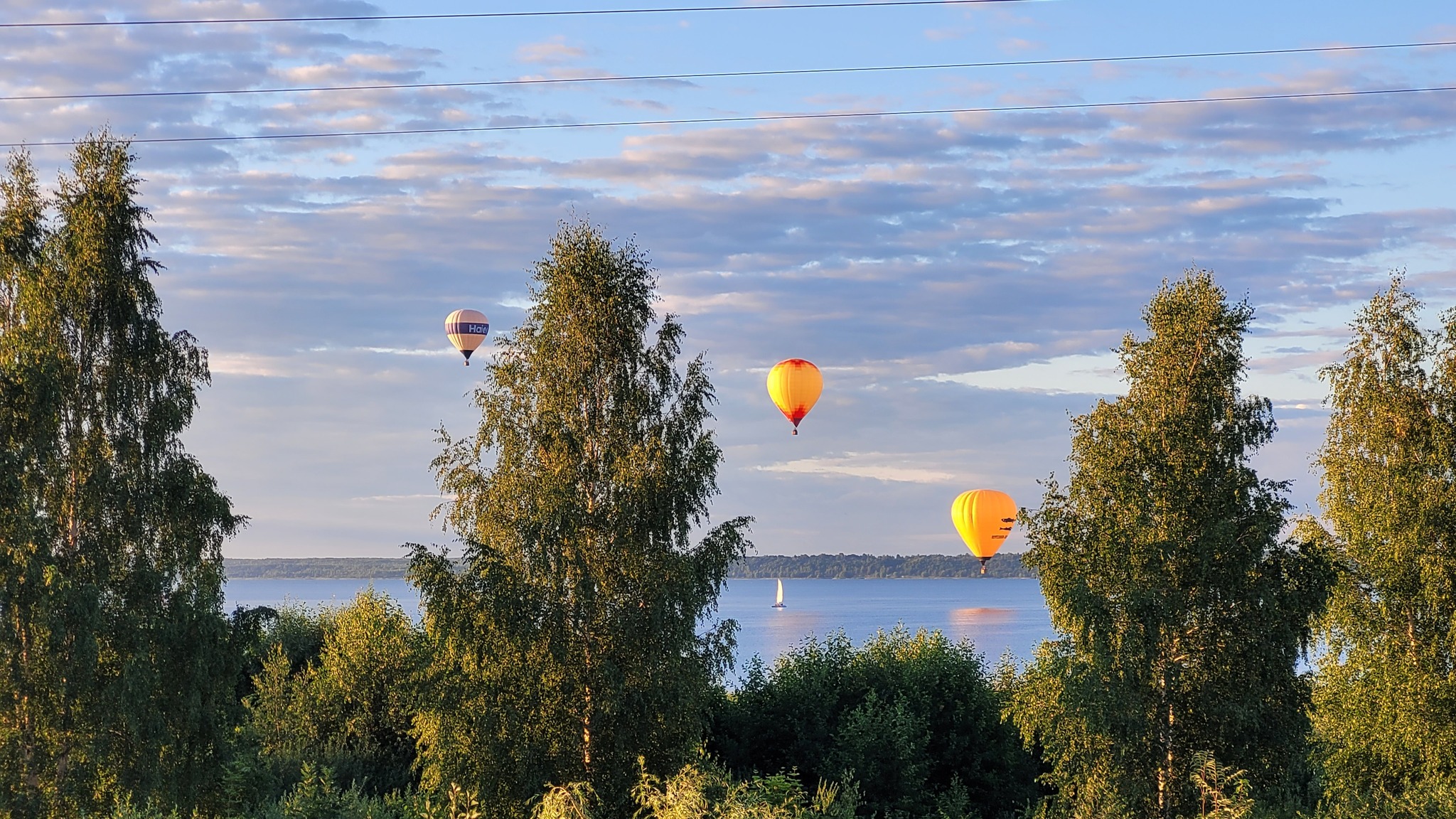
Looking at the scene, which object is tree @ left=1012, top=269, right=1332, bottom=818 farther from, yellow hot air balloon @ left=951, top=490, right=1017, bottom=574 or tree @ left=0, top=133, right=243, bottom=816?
yellow hot air balloon @ left=951, top=490, right=1017, bottom=574

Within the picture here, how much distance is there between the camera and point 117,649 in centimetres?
2444

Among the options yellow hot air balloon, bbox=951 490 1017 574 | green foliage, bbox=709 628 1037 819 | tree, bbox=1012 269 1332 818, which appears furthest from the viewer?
yellow hot air balloon, bbox=951 490 1017 574

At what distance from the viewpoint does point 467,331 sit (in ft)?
159

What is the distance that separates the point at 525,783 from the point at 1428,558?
18486 millimetres

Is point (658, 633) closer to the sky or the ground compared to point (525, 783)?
closer to the sky

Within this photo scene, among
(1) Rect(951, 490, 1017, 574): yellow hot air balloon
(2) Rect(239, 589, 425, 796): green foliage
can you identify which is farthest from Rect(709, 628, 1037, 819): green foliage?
(2) Rect(239, 589, 425, 796): green foliage

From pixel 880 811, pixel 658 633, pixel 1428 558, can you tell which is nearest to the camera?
pixel 658 633

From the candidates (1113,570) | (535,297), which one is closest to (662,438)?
(535,297)

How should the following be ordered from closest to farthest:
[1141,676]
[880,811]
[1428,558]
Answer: [1141,676] → [1428,558] → [880,811]

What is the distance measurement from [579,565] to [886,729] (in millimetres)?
13924

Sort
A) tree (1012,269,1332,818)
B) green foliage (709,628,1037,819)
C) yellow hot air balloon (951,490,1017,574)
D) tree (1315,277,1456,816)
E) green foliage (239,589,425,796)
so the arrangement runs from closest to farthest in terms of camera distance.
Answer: tree (1012,269,1332,818), tree (1315,277,1456,816), green foliage (709,628,1037,819), green foliage (239,589,425,796), yellow hot air balloon (951,490,1017,574)

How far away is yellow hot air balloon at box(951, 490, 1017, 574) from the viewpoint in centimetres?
4581

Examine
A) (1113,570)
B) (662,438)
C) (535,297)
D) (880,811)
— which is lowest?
(880,811)

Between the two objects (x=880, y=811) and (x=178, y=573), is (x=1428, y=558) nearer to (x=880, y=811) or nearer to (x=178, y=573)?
(x=880, y=811)
